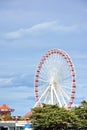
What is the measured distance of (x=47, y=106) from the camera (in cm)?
9269

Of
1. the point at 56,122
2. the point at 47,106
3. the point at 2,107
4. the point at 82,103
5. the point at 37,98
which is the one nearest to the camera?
the point at 56,122

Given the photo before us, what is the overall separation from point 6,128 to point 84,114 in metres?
29.2

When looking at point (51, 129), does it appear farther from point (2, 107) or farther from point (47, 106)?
point (2, 107)

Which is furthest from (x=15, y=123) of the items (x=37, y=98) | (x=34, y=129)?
(x=34, y=129)

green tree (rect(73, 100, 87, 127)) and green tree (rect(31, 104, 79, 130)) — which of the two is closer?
green tree (rect(31, 104, 79, 130))

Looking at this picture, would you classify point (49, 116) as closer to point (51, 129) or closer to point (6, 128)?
point (51, 129)

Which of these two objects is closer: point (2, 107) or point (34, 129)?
point (34, 129)

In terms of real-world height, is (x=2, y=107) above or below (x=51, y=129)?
above

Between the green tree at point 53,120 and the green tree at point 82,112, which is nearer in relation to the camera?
the green tree at point 53,120

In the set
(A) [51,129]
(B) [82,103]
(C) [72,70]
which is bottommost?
(A) [51,129]

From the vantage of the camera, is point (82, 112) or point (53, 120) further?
point (82, 112)

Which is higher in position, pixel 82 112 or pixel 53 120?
pixel 82 112

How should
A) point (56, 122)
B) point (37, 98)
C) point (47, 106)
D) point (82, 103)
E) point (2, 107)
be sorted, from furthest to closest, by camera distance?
point (2, 107)
point (37, 98)
point (82, 103)
point (47, 106)
point (56, 122)

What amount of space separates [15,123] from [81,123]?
30.4 m
